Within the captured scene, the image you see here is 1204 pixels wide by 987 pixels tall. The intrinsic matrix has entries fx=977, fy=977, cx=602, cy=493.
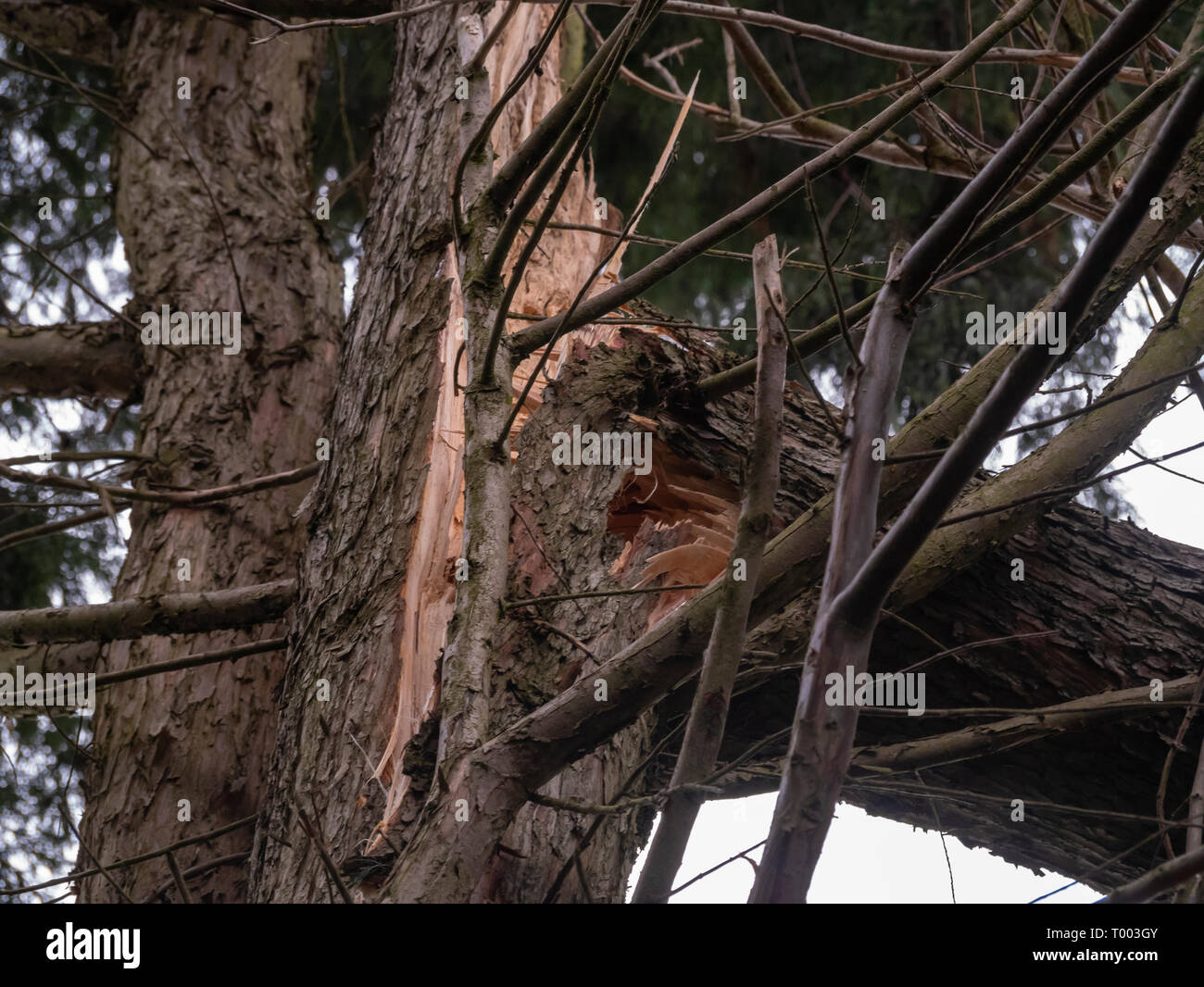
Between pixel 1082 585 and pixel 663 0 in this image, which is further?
pixel 1082 585

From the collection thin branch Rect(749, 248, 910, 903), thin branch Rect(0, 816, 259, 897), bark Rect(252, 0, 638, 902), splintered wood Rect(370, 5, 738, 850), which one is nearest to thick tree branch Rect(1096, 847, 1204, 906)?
thin branch Rect(749, 248, 910, 903)

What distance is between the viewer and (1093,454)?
6.19 ft

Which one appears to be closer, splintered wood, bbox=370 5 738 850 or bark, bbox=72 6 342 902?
splintered wood, bbox=370 5 738 850

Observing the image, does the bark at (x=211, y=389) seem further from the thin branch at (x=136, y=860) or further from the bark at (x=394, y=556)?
the bark at (x=394, y=556)

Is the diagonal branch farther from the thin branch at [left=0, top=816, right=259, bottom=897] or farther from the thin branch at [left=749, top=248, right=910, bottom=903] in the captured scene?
the thin branch at [left=0, top=816, right=259, bottom=897]

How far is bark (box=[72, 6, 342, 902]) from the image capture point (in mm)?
2535

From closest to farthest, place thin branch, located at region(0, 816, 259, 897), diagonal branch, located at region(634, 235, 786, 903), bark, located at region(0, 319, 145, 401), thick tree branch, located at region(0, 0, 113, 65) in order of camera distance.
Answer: diagonal branch, located at region(634, 235, 786, 903) < thin branch, located at region(0, 816, 259, 897) < bark, located at region(0, 319, 145, 401) < thick tree branch, located at region(0, 0, 113, 65)

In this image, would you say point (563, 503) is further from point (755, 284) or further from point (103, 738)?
point (103, 738)

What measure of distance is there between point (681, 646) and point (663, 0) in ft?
3.21

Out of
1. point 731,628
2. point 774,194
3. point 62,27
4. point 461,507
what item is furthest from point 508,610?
point 62,27

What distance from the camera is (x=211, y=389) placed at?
10.4 feet
